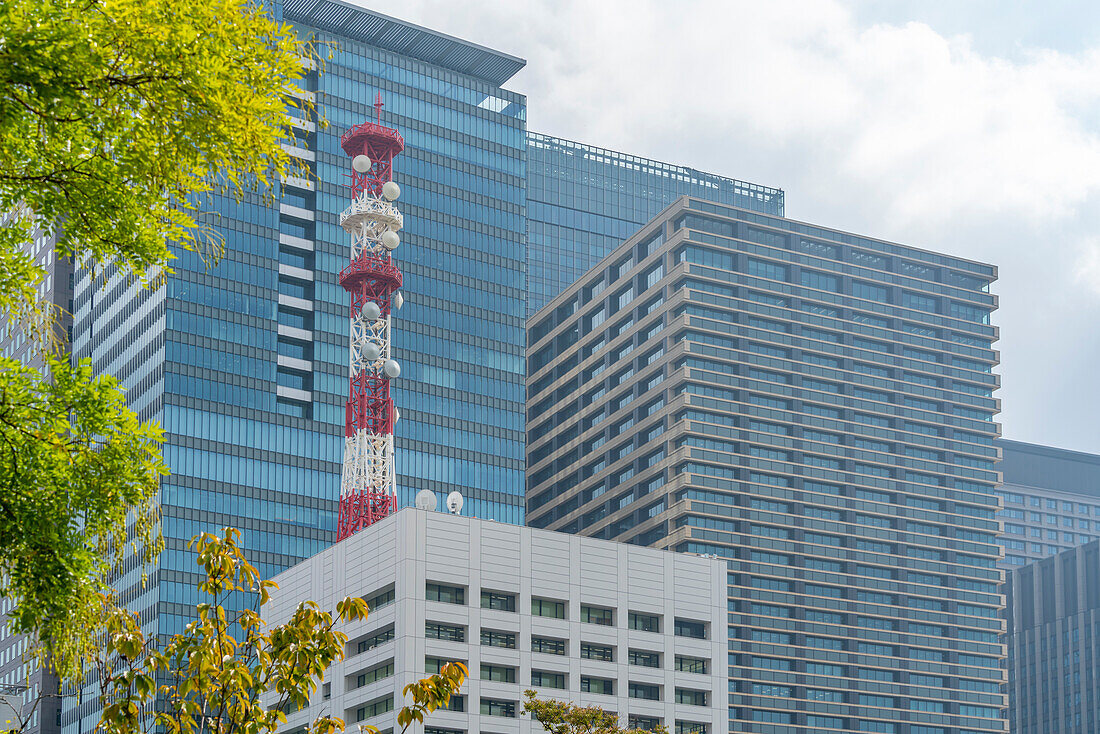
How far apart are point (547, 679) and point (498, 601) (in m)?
7.37

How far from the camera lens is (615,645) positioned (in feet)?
458

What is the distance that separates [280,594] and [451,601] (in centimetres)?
2510

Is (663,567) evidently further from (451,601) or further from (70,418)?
(70,418)

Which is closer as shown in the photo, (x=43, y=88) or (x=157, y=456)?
(x=43, y=88)

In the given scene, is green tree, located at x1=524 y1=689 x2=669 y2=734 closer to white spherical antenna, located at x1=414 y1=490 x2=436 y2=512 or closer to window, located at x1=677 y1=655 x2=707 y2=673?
white spherical antenna, located at x1=414 y1=490 x2=436 y2=512

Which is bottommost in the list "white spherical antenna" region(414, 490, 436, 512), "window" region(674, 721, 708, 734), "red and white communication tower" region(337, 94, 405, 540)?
"window" region(674, 721, 708, 734)

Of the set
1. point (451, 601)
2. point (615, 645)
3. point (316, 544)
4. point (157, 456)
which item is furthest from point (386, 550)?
point (157, 456)

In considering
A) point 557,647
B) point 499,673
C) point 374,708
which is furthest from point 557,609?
point 374,708

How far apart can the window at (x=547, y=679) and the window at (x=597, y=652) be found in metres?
2.83

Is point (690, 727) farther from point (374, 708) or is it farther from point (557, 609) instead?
point (374, 708)

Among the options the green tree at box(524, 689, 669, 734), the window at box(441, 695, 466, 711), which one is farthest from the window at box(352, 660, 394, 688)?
the green tree at box(524, 689, 669, 734)

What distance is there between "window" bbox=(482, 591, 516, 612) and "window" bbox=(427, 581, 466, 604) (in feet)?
7.14

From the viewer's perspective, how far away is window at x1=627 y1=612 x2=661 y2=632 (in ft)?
467

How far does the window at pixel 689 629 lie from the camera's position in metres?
144
